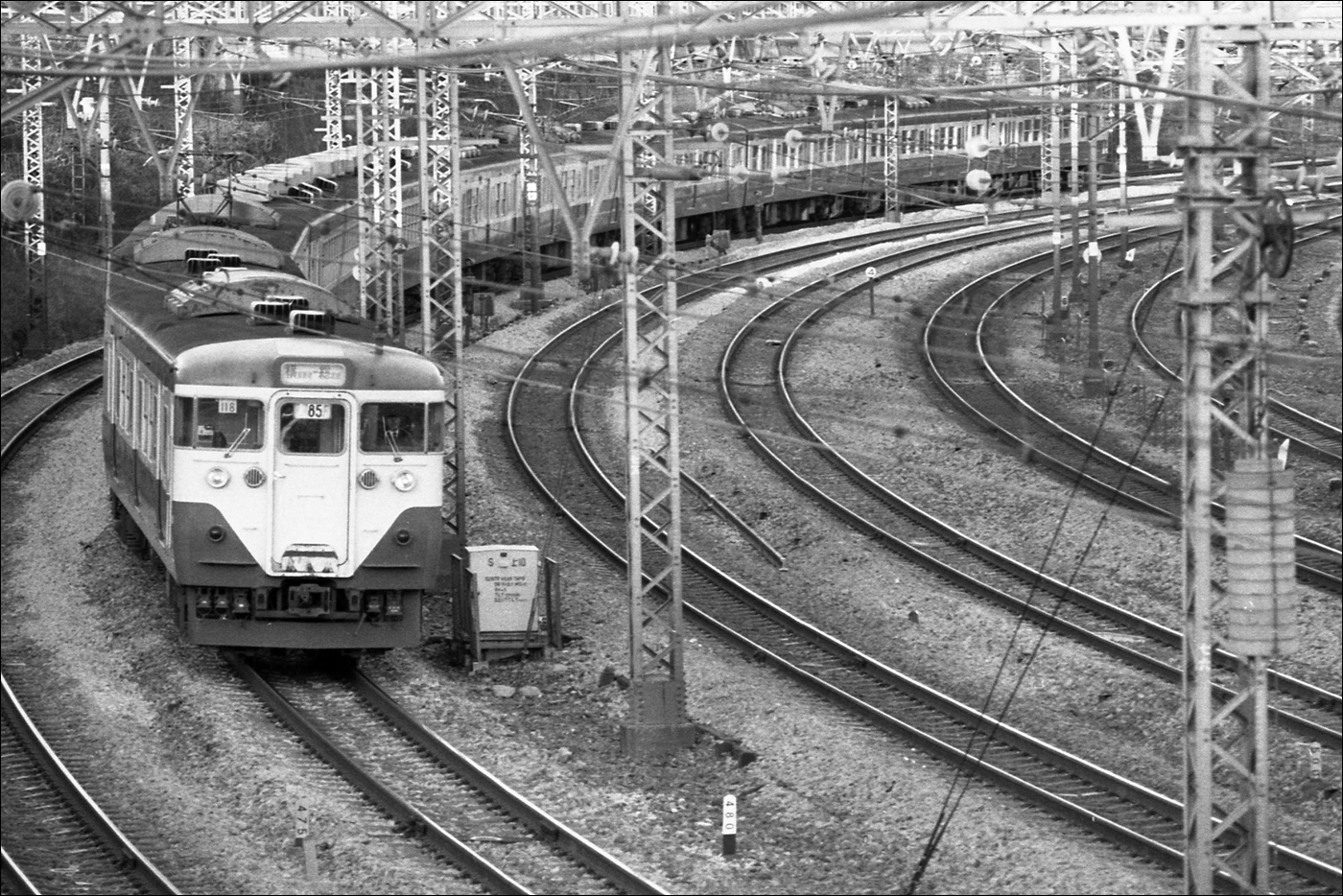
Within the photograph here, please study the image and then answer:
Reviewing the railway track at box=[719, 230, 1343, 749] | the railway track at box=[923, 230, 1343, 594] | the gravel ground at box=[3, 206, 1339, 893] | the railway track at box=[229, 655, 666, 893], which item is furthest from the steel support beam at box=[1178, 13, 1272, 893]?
the railway track at box=[923, 230, 1343, 594]

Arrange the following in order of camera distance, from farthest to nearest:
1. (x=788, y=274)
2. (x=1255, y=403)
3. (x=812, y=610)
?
1. (x=788, y=274)
2. (x=812, y=610)
3. (x=1255, y=403)

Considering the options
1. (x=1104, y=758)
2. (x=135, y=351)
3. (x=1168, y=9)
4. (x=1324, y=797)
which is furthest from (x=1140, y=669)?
→ (x=135, y=351)

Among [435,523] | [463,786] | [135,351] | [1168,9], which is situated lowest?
[463,786]

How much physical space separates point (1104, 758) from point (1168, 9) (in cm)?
539

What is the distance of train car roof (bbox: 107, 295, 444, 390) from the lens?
49.7 ft

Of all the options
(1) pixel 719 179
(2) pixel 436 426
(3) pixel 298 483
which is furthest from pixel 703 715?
(1) pixel 719 179

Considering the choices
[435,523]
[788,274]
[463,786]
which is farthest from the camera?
[788,274]

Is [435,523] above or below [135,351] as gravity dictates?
below

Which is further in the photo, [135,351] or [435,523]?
[135,351]

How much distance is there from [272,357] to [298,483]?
0.92m

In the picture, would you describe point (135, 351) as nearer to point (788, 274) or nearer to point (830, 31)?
point (830, 31)

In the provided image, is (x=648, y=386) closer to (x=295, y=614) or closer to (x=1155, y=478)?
(x=295, y=614)

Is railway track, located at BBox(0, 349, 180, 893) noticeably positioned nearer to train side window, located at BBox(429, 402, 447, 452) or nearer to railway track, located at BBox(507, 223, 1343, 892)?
train side window, located at BBox(429, 402, 447, 452)

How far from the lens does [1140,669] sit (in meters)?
15.9
